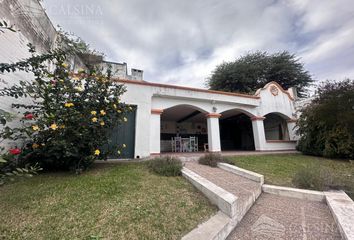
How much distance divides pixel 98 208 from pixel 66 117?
222cm

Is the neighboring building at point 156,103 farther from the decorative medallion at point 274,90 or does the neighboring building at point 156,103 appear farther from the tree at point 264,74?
the tree at point 264,74

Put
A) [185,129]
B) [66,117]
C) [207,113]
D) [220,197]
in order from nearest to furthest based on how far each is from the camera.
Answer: [220,197] → [66,117] → [207,113] → [185,129]

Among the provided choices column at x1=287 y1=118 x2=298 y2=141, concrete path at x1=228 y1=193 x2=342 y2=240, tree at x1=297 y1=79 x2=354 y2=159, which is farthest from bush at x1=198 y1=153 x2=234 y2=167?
column at x1=287 y1=118 x2=298 y2=141

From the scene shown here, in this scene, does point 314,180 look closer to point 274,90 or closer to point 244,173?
point 244,173

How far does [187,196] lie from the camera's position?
9.23ft

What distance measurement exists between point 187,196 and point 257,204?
58.9 inches

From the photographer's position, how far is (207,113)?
25.4 feet

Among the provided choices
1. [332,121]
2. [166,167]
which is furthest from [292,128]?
[166,167]

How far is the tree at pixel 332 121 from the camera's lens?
6.66 meters

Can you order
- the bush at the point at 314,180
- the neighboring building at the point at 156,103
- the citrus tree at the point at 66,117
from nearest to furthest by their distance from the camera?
1. the citrus tree at the point at 66,117
2. the bush at the point at 314,180
3. the neighboring building at the point at 156,103

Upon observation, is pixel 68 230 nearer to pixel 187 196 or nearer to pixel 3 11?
pixel 187 196

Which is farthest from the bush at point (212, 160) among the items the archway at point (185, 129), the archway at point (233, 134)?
the archway at point (233, 134)

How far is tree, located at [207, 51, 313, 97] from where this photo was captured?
611 inches

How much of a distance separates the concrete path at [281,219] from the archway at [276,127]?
8.84 m
